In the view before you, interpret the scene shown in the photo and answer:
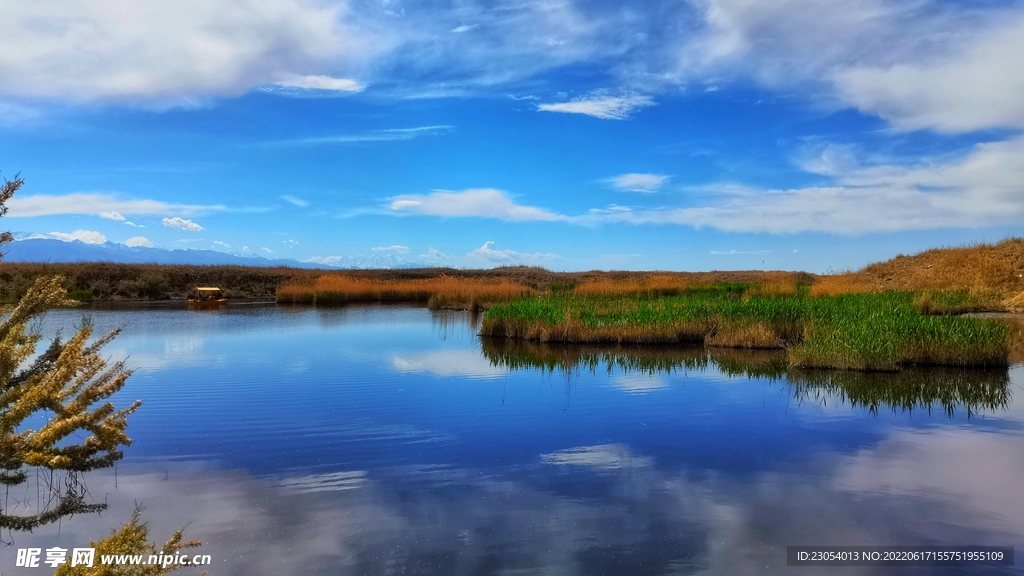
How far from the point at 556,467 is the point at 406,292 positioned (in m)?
29.7

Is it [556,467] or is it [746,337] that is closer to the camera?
[556,467]

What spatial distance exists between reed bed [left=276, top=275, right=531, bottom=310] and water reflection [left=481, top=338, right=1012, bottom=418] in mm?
12237

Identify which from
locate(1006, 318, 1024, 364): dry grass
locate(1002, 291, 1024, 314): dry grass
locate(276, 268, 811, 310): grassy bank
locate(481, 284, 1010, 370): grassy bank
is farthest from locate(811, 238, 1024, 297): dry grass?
locate(1006, 318, 1024, 364): dry grass

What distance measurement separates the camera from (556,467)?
6656mm

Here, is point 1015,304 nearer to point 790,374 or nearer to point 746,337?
point 746,337

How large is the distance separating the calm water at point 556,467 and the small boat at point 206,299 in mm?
18781

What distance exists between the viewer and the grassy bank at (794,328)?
1260cm

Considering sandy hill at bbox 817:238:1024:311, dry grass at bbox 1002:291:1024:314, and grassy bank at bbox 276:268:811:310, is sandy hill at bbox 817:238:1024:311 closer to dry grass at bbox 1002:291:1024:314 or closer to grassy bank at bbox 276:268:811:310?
dry grass at bbox 1002:291:1024:314

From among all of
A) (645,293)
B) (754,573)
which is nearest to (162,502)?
(754,573)

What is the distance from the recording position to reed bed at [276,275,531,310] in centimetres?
2917

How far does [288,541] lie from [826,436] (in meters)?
6.31

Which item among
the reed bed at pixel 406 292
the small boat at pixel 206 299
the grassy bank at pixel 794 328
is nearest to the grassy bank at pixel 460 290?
the reed bed at pixel 406 292

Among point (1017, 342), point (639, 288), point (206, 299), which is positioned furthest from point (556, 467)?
point (206, 299)

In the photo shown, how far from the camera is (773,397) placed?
1040cm
